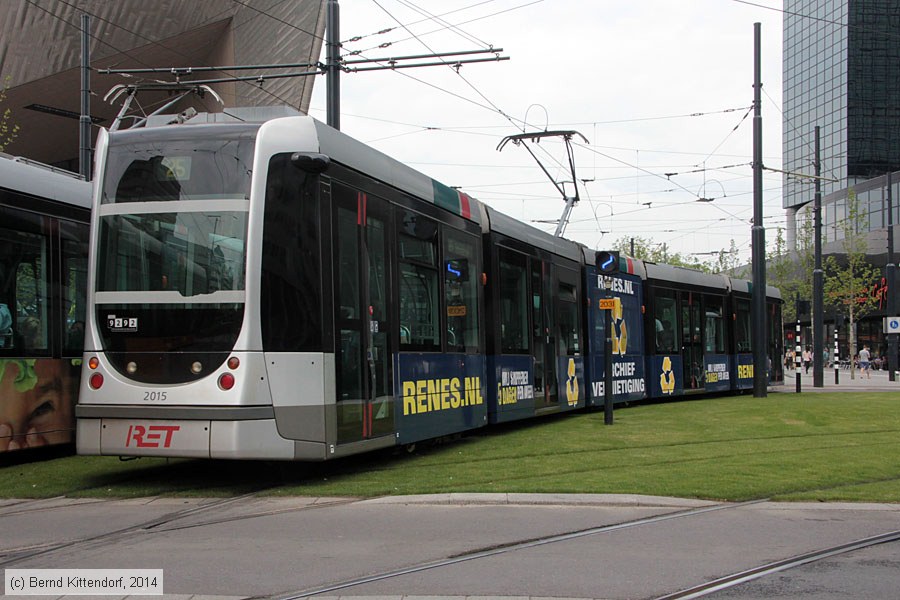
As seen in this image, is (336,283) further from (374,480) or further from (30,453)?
(30,453)

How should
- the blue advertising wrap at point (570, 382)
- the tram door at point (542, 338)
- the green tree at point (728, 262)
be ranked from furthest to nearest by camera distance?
Answer: the green tree at point (728, 262) < the blue advertising wrap at point (570, 382) < the tram door at point (542, 338)

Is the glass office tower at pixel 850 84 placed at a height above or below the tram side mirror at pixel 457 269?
above

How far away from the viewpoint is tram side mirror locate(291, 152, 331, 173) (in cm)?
895

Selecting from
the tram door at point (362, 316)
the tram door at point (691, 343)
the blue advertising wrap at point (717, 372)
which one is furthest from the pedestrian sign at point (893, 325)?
the tram door at point (362, 316)

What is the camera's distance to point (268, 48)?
3406cm

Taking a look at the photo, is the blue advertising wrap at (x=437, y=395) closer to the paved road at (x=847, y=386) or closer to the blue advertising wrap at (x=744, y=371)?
the blue advertising wrap at (x=744, y=371)

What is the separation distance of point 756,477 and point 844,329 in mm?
65341

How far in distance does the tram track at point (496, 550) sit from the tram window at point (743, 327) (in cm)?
1699

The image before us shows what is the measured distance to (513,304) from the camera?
14516 mm

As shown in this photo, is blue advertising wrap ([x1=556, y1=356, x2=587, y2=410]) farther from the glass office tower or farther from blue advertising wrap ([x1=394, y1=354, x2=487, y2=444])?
the glass office tower

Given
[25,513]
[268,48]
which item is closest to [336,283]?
[25,513]

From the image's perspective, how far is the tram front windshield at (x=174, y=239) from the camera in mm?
8703

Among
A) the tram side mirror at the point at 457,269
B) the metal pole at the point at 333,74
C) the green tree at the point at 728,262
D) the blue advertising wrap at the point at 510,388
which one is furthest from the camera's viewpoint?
the green tree at the point at 728,262

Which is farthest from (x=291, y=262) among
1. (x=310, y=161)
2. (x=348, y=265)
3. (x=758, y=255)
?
(x=758, y=255)
